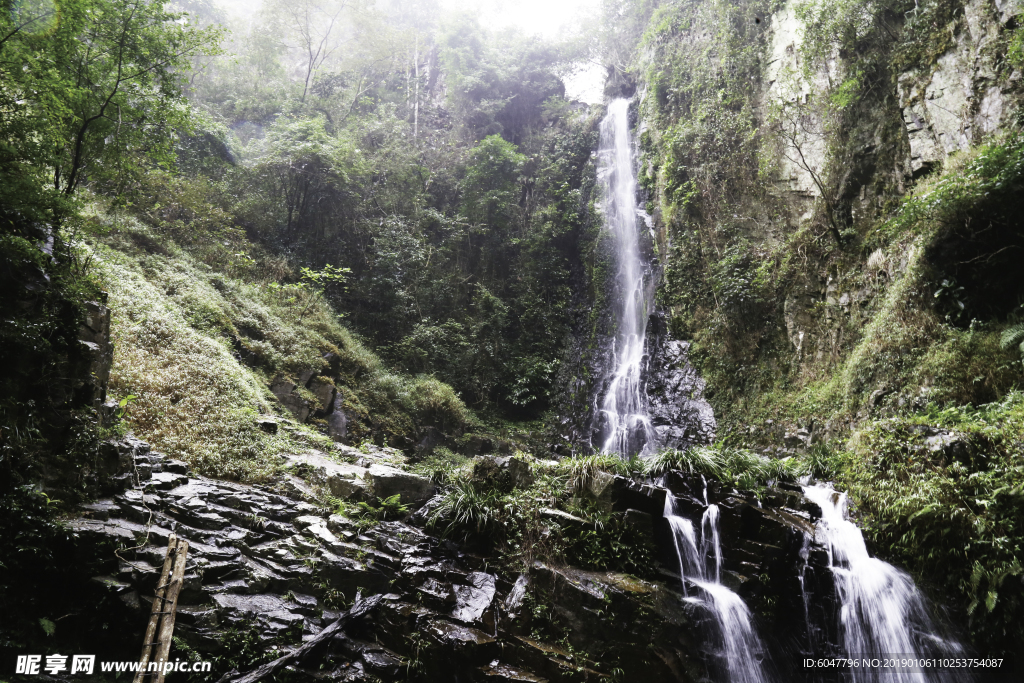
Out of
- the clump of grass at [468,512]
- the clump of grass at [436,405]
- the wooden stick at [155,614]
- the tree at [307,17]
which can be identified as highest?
the tree at [307,17]

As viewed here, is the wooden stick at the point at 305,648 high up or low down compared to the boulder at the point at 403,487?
down

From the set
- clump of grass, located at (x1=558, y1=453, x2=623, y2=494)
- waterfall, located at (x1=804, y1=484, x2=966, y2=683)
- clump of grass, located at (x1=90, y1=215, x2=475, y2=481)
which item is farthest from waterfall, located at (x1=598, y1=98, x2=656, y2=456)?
waterfall, located at (x1=804, y1=484, x2=966, y2=683)

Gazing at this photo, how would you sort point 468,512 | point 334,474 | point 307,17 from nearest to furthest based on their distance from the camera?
1. point 468,512
2. point 334,474
3. point 307,17

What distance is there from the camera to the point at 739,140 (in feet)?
43.2

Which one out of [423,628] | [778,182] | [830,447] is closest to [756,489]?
[830,447]

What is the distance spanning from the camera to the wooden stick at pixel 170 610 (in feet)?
13.5

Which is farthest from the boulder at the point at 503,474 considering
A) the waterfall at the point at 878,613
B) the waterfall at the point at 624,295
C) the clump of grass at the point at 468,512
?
the waterfall at the point at 624,295

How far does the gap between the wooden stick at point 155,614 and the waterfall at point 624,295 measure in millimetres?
8913

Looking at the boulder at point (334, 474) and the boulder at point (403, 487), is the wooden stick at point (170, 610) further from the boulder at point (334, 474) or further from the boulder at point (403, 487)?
the boulder at point (403, 487)

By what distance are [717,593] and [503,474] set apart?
3.26m

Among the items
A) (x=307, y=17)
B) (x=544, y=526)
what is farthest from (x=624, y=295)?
(x=307, y=17)

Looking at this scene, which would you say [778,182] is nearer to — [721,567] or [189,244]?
[721,567]

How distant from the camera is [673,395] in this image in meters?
12.2

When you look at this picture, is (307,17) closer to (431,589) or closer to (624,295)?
(624,295)
